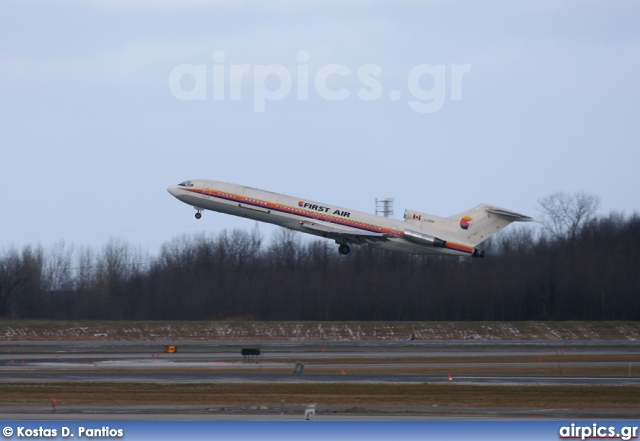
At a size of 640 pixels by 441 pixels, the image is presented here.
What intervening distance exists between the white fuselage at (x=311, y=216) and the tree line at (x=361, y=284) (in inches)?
267

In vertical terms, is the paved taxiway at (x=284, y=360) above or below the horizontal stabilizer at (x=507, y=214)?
below

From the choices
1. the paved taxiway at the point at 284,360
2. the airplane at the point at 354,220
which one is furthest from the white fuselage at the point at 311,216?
the paved taxiway at the point at 284,360

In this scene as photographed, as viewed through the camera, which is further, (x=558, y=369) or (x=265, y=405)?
(x=558, y=369)

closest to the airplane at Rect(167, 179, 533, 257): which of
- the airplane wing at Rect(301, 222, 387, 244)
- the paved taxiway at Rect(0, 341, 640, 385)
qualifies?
the airplane wing at Rect(301, 222, 387, 244)

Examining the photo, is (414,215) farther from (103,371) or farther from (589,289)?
(103,371)

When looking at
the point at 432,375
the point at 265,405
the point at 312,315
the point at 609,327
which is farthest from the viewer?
the point at 312,315

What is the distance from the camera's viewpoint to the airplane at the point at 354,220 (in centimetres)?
6231

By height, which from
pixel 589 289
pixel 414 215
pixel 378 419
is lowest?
pixel 378 419

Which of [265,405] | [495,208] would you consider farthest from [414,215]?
[265,405]

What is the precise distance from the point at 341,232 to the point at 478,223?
33.1ft

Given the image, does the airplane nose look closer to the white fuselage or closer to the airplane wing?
the white fuselage

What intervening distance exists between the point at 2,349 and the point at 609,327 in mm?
43072

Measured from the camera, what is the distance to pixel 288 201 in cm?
6259

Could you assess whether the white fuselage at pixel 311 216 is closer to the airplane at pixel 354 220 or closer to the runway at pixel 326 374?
the airplane at pixel 354 220
